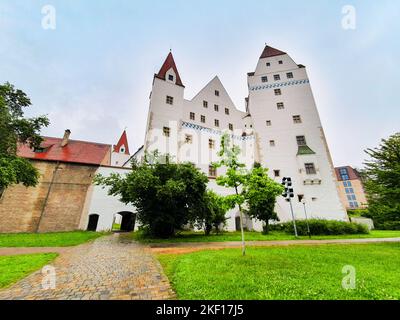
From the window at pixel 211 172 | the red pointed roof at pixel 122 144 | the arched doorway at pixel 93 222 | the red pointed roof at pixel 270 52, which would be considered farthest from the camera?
the red pointed roof at pixel 122 144

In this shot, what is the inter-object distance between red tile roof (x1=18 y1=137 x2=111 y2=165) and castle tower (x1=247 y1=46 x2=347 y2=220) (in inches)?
853

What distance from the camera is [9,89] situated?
1548 cm

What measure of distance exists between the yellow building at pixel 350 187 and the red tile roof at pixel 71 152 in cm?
7307

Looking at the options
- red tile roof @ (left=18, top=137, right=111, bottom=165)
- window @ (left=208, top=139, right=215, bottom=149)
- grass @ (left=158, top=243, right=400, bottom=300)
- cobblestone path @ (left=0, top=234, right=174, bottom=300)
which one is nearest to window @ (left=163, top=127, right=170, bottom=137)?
window @ (left=208, top=139, right=215, bottom=149)

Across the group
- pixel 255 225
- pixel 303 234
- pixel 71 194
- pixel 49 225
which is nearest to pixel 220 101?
pixel 255 225

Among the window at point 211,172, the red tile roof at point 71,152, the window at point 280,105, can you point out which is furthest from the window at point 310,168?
the red tile roof at point 71,152

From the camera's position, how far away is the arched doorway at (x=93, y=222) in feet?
64.8

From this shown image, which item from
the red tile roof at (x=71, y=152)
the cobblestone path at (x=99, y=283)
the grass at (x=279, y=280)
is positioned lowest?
the cobblestone path at (x=99, y=283)

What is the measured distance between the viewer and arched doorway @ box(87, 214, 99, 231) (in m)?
19.7

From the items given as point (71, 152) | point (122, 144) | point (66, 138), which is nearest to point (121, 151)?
point (122, 144)

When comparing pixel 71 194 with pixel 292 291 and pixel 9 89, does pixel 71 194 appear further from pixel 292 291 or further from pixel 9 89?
pixel 292 291

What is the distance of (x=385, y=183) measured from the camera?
11.1 metres

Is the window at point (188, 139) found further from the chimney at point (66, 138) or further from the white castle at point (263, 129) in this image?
the chimney at point (66, 138)

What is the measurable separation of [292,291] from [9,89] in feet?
76.1
